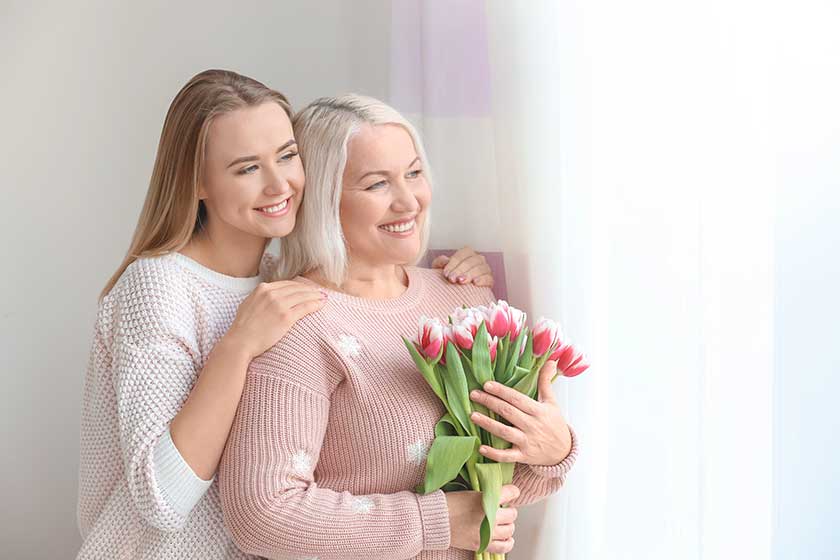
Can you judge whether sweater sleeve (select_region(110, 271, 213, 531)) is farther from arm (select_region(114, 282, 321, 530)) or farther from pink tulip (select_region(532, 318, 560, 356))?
pink tulip (select_region(532, 318, 560, 356))

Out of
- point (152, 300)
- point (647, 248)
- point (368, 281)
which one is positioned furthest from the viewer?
point (368, 281)

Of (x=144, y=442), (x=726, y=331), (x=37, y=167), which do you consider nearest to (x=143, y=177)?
(x=37, y=167)

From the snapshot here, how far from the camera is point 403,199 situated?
5.80 ft

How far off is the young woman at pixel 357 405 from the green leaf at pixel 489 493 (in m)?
0.03

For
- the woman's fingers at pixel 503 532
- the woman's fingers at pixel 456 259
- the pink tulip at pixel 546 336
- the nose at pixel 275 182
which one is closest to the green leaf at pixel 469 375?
the pink tulip at pixel 546 336

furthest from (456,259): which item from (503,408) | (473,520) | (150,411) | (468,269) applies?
(150,411)

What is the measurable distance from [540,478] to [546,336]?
262 millimetres

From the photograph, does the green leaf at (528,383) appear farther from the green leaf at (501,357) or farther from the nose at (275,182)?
the nose at (275,182)

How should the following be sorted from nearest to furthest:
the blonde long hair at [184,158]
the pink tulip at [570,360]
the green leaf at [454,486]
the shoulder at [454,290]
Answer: the pink tulip at [570,360] → the green leaf at [454,486] → the blonde long hair at [184,158] → the shoulder at [454,290]

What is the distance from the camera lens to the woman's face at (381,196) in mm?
1760

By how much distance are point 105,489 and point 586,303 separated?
909mm

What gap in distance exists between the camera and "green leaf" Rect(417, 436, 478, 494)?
1598 millimetres

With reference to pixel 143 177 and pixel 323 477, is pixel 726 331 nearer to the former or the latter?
pixel 323 477

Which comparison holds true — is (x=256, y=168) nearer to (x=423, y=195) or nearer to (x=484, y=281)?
(x=423, y=195)
